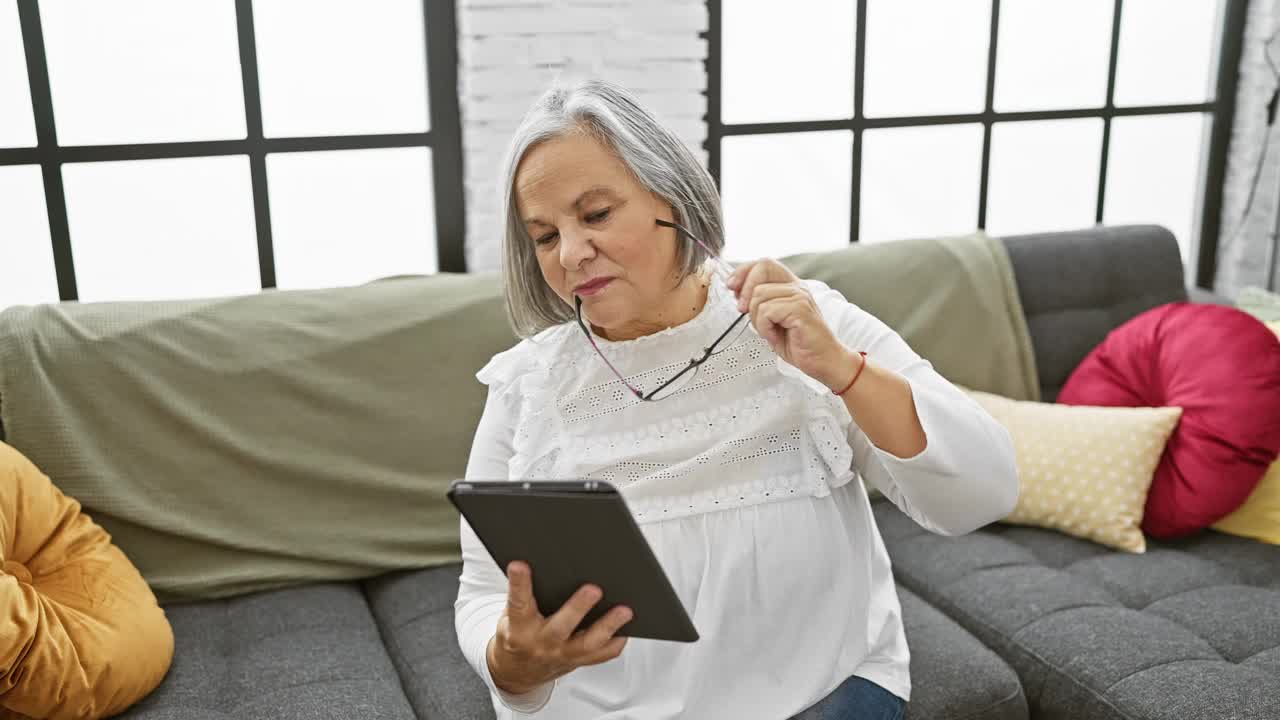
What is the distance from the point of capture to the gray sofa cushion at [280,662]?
1.58 metres

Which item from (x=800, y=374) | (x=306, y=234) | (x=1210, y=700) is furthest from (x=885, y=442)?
(x=306, y=234)

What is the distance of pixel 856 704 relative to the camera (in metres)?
1.29

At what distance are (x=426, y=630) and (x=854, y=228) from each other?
5.69 feet

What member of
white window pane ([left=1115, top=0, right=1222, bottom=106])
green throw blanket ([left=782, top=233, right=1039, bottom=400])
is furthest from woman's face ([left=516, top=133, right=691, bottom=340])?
white window pane ([left=1115, top=0, right=1222, bottom=106])

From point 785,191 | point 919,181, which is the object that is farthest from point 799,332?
point 919,181

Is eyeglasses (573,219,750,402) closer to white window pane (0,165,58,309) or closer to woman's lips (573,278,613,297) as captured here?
woman's lips (573,278,613,297)

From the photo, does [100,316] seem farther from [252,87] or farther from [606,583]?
[606,583]

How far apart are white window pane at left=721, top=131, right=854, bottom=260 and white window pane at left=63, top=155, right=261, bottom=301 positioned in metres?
1.19

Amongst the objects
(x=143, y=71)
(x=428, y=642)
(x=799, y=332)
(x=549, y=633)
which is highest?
(x=143, y=71)

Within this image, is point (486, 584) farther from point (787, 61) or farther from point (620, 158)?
point (787, 61)

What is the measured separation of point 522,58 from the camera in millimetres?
2418

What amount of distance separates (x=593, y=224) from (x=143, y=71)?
5.09 feet

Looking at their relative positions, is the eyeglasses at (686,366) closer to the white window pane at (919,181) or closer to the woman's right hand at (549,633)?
the woman's right hand at (549,633)

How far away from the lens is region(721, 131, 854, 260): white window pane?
289 cm
